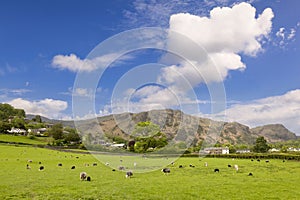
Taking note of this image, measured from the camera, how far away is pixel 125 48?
30469 mm

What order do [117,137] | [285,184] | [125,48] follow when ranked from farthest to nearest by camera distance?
[117,137]
[125,48]
[285,184]

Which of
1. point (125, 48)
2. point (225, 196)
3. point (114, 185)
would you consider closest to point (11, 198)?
point (114, 185)

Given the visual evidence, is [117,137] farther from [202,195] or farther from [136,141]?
[202,195]

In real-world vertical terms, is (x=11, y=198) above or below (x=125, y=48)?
below

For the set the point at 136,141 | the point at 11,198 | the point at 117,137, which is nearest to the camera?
the point at 11,198

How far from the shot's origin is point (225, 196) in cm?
1995

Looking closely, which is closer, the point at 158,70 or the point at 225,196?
the point at 225,196

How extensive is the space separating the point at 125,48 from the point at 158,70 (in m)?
6.85

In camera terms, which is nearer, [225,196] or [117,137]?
[225,196]

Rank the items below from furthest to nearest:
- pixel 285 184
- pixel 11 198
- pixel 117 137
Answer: pixel 117 137
pixel 285 184
pixel 11 198

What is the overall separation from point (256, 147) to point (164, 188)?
97441 millimetres

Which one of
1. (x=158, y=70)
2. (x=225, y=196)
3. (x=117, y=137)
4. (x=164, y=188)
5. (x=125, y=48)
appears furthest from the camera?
(x=117, y=137)

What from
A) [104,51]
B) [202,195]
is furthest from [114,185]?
[104,51]

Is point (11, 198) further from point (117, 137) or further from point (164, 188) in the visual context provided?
point (117, 137)
